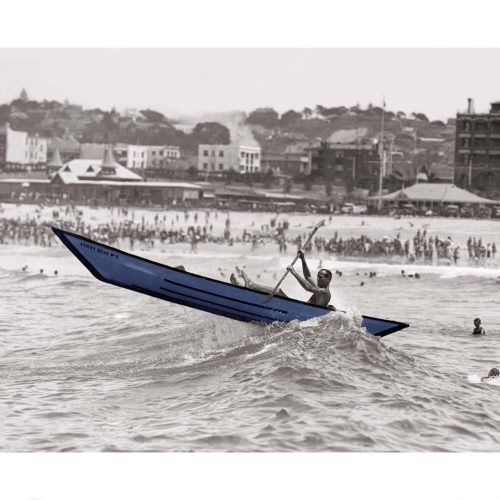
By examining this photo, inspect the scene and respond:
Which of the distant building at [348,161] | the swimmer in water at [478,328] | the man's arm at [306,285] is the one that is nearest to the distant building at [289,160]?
the distant building at [348,161]

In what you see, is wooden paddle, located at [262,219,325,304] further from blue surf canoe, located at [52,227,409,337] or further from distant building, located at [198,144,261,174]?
distant building, located at [198,144,261,174]

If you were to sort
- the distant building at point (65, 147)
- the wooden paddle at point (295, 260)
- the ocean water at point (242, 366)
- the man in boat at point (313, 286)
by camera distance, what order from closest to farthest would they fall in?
the ocean water at point (242, 366) → the wooden paddle at point (295, 260) → the man in boat at point (313, 286) → the distant building at point (65, 147)

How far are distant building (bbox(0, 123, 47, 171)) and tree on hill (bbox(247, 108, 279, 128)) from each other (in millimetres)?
1664

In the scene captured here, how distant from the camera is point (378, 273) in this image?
25.1 ft

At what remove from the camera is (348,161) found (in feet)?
25.9

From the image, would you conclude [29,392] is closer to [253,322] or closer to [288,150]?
[253,322]

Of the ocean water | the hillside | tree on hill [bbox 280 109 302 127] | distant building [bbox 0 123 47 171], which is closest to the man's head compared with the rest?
the ocean water

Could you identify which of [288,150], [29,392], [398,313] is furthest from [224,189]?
[29,392]

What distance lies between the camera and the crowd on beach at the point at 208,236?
789cm

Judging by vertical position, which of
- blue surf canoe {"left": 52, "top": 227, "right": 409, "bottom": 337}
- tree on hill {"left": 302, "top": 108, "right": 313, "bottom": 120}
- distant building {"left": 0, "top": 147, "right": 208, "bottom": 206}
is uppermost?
tree on hill {"left": 302, "top": 108, "right": 313, "bottom": 120}

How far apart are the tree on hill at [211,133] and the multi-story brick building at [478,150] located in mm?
1786

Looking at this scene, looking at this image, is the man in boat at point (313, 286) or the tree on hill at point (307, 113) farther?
the tree on hill at point (307, 113)

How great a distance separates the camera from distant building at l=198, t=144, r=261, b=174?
26.1 feet

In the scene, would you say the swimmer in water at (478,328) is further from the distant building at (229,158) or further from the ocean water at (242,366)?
the distant building at (229,158)
